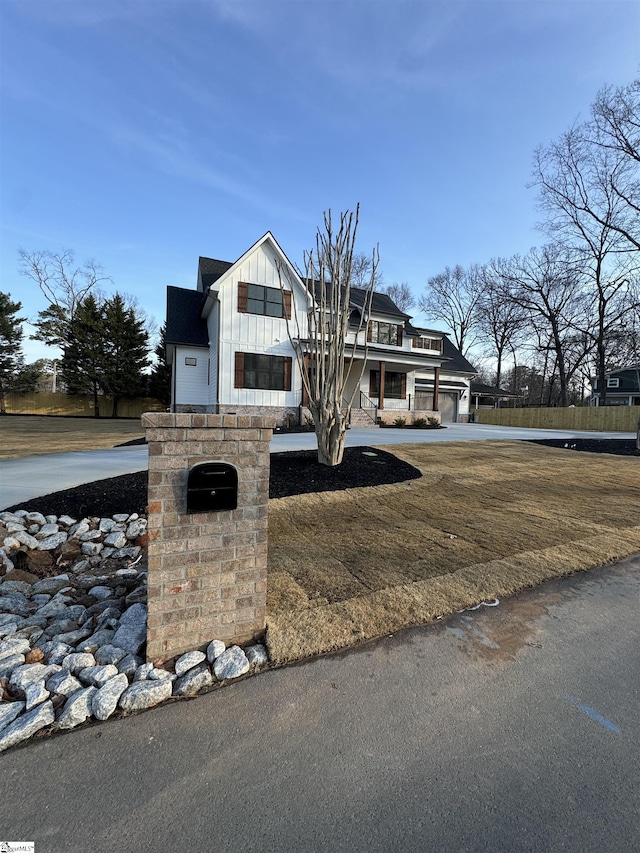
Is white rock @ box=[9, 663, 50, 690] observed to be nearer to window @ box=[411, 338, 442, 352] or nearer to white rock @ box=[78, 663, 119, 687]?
white rock @ box=[78, 663, 119, 687]

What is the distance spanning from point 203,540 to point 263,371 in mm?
15520

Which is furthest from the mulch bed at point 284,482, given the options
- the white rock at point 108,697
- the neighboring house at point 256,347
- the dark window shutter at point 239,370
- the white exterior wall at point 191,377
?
the white exterior wall at point 191,377

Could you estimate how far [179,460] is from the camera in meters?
1.99

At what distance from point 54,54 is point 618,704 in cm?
1006

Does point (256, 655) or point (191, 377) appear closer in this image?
point (256, 655)

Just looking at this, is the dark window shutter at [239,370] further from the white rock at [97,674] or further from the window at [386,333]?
the white rock at [97,674]

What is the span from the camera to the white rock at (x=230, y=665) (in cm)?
193

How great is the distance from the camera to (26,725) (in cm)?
158

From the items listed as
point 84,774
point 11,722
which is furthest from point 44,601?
point 84,774

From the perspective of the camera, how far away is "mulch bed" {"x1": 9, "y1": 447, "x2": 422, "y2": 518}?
453 centimetres

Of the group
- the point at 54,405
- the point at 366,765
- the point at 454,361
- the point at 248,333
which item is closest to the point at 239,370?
the point at 248,333

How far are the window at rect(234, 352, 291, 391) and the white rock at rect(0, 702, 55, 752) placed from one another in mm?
15407

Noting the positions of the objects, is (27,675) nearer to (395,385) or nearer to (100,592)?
(100,592)

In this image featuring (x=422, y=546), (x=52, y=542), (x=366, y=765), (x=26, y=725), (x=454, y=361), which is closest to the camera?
(x=366, y=765)
